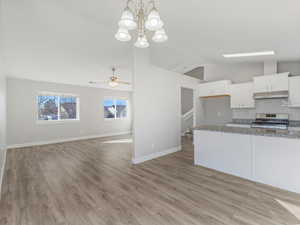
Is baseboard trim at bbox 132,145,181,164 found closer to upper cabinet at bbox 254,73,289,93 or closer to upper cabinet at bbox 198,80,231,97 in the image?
upper cabinet at bbox 198,80,231,97

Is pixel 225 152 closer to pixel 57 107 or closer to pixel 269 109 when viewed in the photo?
pixel 269 109

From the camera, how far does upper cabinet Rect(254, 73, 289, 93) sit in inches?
159

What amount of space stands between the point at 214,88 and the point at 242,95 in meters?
0.90

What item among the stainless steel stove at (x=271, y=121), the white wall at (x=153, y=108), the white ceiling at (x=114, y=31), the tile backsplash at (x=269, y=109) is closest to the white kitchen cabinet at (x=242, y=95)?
the tile backsplash at (x=269, y=109)

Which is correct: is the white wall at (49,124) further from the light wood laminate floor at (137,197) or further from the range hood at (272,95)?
the range hood at (272,95)

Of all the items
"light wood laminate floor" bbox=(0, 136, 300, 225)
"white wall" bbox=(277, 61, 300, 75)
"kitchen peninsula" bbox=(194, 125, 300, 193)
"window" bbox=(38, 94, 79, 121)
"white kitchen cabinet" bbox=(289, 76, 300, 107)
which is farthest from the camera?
"window" bbox=(38, 94, 79, 121)

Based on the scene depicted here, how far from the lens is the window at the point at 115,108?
820 cm

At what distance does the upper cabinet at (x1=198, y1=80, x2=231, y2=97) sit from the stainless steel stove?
1247 mm

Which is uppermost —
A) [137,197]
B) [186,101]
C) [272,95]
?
[186,101]

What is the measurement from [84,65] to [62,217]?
395 centimetres

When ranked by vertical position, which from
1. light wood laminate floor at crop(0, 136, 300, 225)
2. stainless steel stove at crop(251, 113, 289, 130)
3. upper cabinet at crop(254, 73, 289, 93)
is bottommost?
light wood laminate floor at crop(0, 136, 300, 225)

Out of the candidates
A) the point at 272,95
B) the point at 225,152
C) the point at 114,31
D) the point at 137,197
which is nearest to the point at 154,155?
the point at 225,152

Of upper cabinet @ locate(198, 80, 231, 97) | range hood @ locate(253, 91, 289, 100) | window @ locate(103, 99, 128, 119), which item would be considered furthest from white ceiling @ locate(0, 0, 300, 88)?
window @ locate(103, 99, 128, 119)

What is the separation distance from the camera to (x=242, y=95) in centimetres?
486
